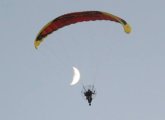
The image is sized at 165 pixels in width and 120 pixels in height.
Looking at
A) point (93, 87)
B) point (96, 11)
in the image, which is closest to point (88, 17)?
point (96, 11)

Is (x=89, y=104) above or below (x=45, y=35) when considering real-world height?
below

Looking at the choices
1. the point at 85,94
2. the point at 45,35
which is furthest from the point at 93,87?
the point at 45,35

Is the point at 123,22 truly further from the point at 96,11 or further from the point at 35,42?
the point at 35,42

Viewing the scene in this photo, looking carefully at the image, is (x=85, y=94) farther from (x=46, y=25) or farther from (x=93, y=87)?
(x=46, y=25)

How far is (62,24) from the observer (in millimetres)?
82375

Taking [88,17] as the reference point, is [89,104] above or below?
below

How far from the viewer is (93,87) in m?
84.2

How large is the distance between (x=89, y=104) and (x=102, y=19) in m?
7.05

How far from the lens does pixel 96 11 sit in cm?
8212

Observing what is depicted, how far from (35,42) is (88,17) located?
198 inches

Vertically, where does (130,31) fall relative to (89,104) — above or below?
above

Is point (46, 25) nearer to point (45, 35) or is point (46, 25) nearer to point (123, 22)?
point (45, 35)

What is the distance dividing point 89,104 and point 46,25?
24.2ft

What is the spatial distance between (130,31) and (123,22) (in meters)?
1.05
